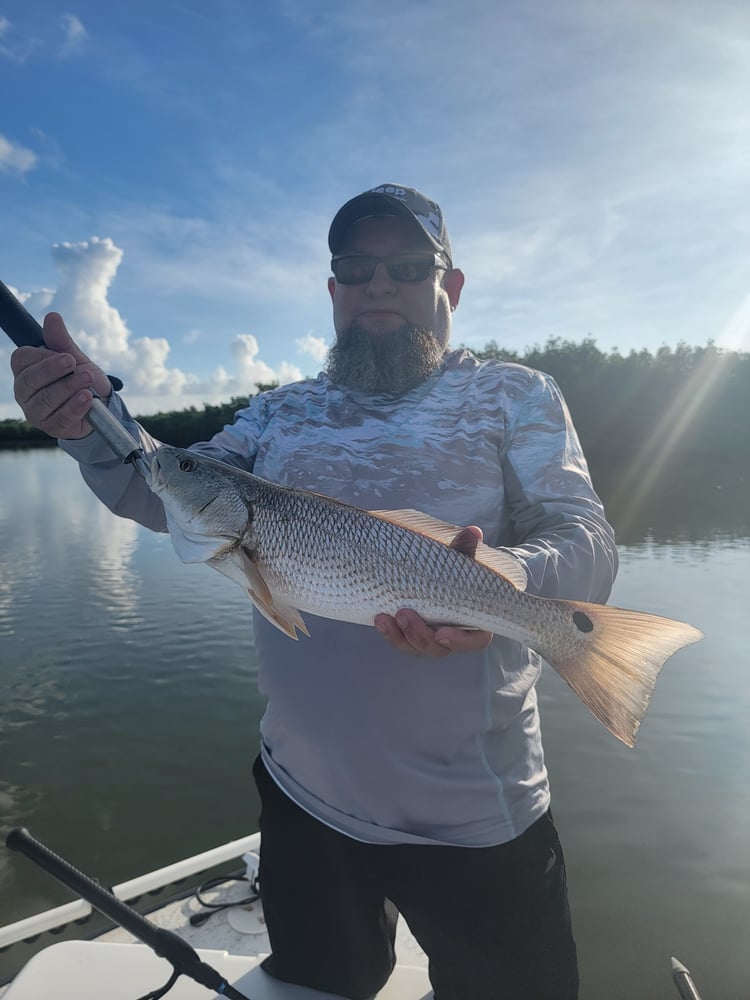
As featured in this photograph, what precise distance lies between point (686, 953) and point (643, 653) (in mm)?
5435

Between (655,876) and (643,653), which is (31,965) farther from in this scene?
(655,876)

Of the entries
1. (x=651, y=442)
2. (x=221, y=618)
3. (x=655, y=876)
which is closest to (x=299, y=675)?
(x=655, y=876)

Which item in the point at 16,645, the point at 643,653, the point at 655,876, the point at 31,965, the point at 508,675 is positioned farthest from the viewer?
the point at 16,645

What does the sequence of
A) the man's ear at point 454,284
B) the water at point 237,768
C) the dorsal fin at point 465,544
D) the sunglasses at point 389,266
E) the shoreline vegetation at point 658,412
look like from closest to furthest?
the dorsal fin at point 465,544 < the sunglasses at point 389,266 < the man's ear at point 454,284 < the water at point 237,768 < the shoreline vegetation at point 658,412

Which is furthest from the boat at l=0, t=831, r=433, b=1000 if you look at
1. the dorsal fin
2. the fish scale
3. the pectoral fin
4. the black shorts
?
the dorsal fin

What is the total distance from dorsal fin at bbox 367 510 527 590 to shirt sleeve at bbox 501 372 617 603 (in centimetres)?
6

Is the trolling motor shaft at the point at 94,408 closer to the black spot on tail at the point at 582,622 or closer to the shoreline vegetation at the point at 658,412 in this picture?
the black spot on tail at the point at 582,622

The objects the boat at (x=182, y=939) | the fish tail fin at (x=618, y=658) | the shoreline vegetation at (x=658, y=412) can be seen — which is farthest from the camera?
the shoreline vegetation at (x=658, y=412)

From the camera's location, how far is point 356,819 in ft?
8.43

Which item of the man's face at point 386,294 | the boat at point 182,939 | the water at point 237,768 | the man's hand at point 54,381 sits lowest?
the water at point 237,768

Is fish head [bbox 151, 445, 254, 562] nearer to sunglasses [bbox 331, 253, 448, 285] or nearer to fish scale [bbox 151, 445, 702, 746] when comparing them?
fish scale [bbox 151, 445, 702, 746]

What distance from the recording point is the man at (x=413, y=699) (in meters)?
2.46

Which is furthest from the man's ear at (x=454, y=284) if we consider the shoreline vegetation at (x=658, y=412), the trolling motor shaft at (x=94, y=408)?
the shoreline vegetation at (x=658, y=412)

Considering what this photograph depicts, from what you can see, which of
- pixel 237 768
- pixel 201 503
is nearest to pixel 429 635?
pixel 201 503
